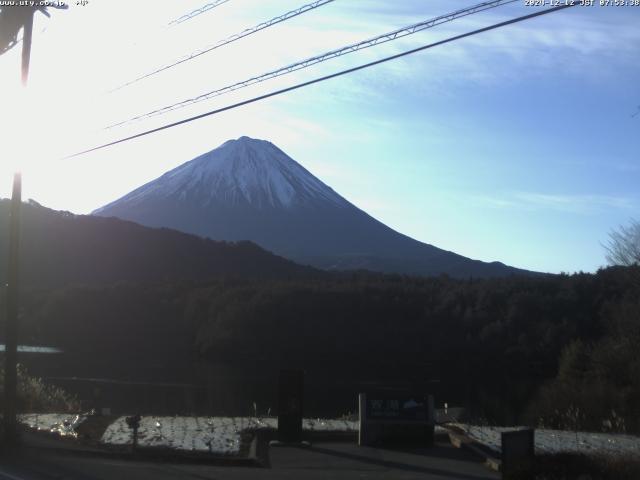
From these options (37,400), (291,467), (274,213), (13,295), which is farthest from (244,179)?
(291,467)

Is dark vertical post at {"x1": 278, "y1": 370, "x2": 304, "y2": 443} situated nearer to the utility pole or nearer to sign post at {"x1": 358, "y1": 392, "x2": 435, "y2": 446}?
sign post at {"x1": 358, "y1": 392, "x2": 435, "y2": 446}

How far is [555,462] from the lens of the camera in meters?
11.7

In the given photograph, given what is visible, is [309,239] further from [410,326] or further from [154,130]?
[154,130]

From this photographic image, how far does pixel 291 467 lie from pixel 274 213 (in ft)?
447

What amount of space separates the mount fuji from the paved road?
115 metres

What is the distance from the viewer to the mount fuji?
13700 cm

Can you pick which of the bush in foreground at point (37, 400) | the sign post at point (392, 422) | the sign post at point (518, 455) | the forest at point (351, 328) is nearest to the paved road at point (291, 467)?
the sign post at point (392, 422)

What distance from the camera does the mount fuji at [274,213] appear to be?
449ft

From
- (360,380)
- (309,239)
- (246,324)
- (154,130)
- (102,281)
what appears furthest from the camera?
(309,239)

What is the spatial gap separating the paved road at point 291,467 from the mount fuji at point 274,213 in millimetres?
114733

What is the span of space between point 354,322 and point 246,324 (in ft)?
27.8

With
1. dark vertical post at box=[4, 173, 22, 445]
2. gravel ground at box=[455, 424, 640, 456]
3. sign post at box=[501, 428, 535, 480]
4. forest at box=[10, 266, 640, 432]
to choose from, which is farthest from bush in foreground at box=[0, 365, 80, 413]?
forest at box=[10, 266, 640, 432]

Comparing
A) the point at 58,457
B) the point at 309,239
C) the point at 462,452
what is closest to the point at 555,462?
the point at 462,452

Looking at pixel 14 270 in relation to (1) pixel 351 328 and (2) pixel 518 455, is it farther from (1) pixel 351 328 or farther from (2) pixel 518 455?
(1) pixel 351 328
